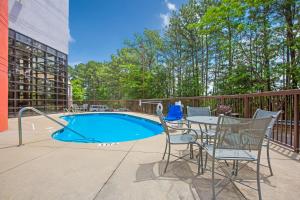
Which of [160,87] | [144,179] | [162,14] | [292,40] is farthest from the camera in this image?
[160,87]

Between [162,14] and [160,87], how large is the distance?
7.22m

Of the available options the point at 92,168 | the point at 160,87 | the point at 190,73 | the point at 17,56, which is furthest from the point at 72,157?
the point at 160,87

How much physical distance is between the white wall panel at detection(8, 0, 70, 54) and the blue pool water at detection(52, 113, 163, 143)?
5333 millimetres

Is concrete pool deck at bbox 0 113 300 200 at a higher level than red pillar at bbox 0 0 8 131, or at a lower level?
lower

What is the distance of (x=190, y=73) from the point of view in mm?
14477

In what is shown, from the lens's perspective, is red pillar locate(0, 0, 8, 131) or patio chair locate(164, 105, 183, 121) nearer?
red pillar locate(0, 0, 8, 131)

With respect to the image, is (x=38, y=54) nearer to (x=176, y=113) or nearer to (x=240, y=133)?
(x=176, y=113)

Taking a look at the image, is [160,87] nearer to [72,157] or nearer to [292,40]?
[292,40]

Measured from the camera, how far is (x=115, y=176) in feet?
6.67

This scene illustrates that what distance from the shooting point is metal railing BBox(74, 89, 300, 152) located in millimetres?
2879

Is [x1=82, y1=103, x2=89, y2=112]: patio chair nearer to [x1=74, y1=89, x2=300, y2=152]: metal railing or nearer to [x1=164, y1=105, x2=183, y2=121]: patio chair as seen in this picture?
[x1=74, y1=89, x2=300, y2=152]: metal railing

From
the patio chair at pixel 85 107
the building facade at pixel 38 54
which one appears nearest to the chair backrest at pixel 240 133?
the building facade at pixel 38 54

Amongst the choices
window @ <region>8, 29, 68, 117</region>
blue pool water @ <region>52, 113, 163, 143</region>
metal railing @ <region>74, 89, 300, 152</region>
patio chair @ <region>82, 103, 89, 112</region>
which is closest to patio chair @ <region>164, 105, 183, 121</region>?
blue pool water @ <region>52, 113, 163, 143</region>

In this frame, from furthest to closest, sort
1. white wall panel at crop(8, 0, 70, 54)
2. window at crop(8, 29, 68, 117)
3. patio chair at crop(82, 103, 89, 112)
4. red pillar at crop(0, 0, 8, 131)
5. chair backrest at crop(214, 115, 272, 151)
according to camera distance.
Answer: patio chair at crop(82, 103, 89, 112), white wall panel at crop(8, 0, 70, 54), window at crop(8, 29, 68, 117), red pillar at crop(0, 0, 8, 131), chair backrest at crop(214, 115, 272, 151)
